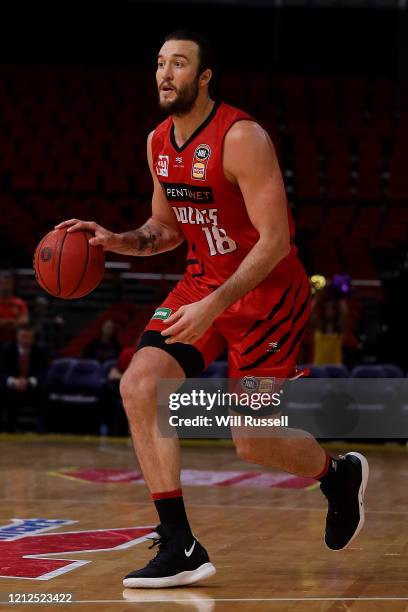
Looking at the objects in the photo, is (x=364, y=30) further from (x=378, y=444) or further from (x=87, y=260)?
(x=87, y=260)

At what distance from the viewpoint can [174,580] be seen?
3.57m

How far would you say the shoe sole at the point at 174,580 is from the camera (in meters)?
3.52

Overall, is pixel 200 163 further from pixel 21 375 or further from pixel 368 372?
pixel 21 375

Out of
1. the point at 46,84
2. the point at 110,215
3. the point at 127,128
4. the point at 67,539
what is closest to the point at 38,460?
the point at 67,539

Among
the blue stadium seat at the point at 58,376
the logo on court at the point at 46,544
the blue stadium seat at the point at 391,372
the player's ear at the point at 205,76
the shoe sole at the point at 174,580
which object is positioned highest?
the player's ear at the point at 205,76

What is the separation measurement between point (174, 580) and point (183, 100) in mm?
1603

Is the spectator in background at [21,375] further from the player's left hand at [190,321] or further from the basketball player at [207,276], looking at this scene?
the player's left hand at [190,321]

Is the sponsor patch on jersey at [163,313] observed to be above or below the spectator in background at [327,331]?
above

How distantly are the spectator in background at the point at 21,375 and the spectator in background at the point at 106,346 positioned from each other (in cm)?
62

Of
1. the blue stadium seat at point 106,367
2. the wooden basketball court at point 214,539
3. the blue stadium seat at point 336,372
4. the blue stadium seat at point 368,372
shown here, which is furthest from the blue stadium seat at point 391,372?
the blue stadium seat at point 106,367

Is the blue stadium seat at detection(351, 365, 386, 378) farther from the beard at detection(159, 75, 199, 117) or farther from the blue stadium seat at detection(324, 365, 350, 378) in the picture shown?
the beard at detection(159, 75, 199, 117)

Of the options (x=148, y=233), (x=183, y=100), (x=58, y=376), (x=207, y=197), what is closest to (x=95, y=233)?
(x=148, y=233)

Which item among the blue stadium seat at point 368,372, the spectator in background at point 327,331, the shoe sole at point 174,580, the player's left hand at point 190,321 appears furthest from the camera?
the spectator in background at point 327,331

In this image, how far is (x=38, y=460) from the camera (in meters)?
8.22
